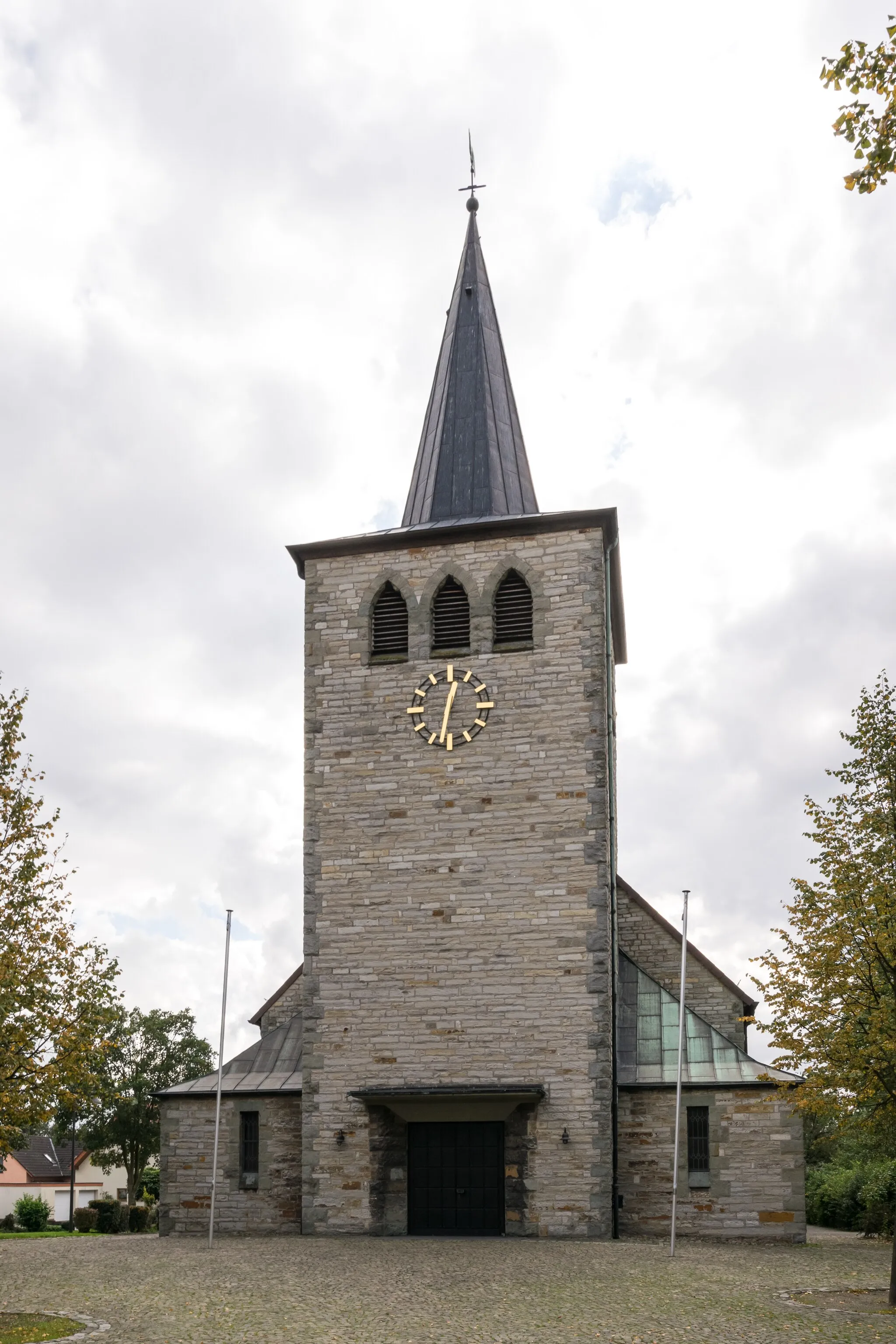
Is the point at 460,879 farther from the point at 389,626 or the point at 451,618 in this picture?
the point at 389,626

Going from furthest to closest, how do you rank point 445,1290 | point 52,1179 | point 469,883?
point 52,1179, point 469,883, point 445,1290

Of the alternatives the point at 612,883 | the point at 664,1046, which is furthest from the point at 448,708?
the point at 664,1046

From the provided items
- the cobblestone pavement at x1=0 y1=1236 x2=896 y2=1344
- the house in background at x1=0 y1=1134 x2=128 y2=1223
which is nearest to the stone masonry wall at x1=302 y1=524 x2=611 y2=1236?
the cobblestone pavement at x1=0 y1=1236 x2=896 y2=1344

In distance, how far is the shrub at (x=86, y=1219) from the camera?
44.5m

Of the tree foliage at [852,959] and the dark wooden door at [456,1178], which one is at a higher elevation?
the tree foliage at [852,959]

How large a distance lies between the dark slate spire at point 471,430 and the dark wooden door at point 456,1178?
39.8 feet

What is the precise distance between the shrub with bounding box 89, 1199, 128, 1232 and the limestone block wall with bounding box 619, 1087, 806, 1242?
82.4 feet

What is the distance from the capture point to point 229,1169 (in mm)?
24469

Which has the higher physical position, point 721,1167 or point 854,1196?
point 721,1167

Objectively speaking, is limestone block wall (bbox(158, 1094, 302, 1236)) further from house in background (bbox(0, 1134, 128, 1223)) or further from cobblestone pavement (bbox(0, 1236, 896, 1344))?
house in background (bbox(0, 1134, 128, 1223))

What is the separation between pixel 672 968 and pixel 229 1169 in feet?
33.0

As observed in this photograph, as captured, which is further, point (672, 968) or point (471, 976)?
point (672, 968)

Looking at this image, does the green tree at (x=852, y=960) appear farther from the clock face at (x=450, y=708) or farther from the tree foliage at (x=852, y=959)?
the clock face at (x=450, y=708)

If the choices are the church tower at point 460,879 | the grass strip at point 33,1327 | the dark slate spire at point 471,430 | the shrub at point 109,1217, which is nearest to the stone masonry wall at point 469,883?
the church tower at point 460,879
